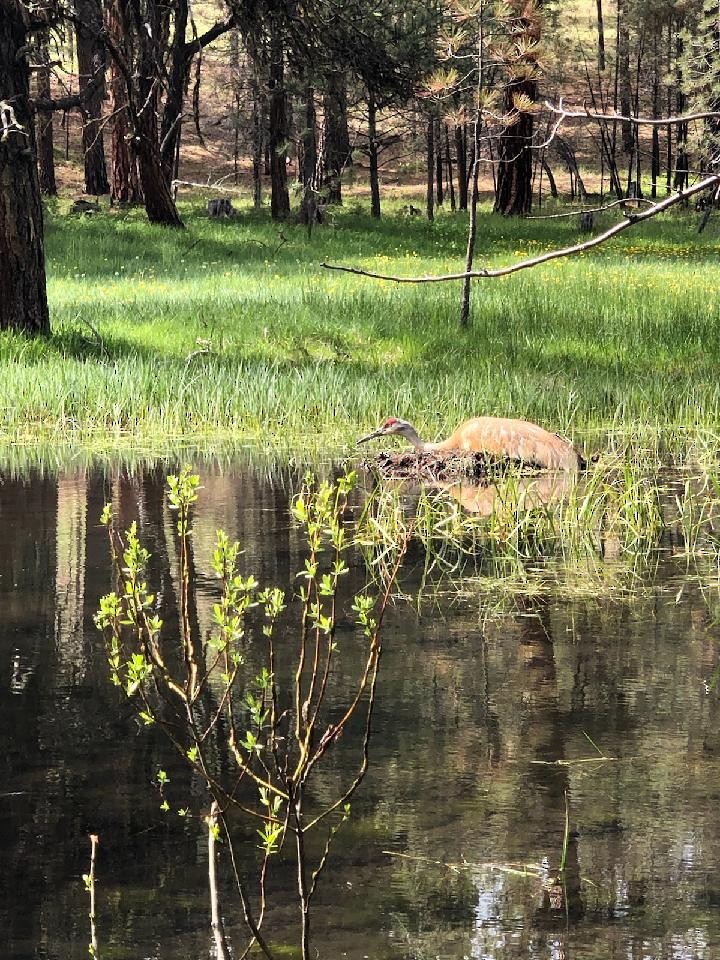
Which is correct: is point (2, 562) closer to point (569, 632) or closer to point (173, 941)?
point (569, 632)

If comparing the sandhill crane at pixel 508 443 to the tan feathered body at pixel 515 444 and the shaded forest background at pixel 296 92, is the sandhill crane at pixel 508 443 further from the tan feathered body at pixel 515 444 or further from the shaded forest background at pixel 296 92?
the shaded forest background at pixel 296 92

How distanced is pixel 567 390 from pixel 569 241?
22.5 m

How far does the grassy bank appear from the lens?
12656 mm

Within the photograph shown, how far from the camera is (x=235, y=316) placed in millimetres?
18281

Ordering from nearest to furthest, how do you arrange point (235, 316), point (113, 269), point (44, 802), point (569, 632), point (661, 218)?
point (44, 802) < point (569, 632) < point (235, 316) < point (113, 269) < point (661, 218)

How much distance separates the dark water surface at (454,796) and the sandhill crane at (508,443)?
3.00m

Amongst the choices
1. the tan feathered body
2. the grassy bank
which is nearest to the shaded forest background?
the grassy bank

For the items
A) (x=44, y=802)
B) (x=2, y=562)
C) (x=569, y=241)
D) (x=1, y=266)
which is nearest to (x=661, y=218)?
(x=569, y=241)

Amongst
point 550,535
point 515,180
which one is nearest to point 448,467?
point 550,535

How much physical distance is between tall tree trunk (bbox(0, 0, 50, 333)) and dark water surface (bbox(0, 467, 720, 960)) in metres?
8.79

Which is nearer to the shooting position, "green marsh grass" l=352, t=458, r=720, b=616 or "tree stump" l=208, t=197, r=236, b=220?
"green marsh grass" l=352, t=458, r=720, b=616

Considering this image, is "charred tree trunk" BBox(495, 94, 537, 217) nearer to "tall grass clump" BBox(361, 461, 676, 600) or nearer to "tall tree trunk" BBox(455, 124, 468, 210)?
"tall tree trunk" BBox(455, 124, 468, 210)

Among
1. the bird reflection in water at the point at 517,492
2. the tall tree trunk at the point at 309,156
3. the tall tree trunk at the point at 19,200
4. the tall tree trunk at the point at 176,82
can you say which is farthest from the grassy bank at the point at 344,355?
the tall tree trunk at the point at 309,156

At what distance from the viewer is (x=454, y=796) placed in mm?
4492
